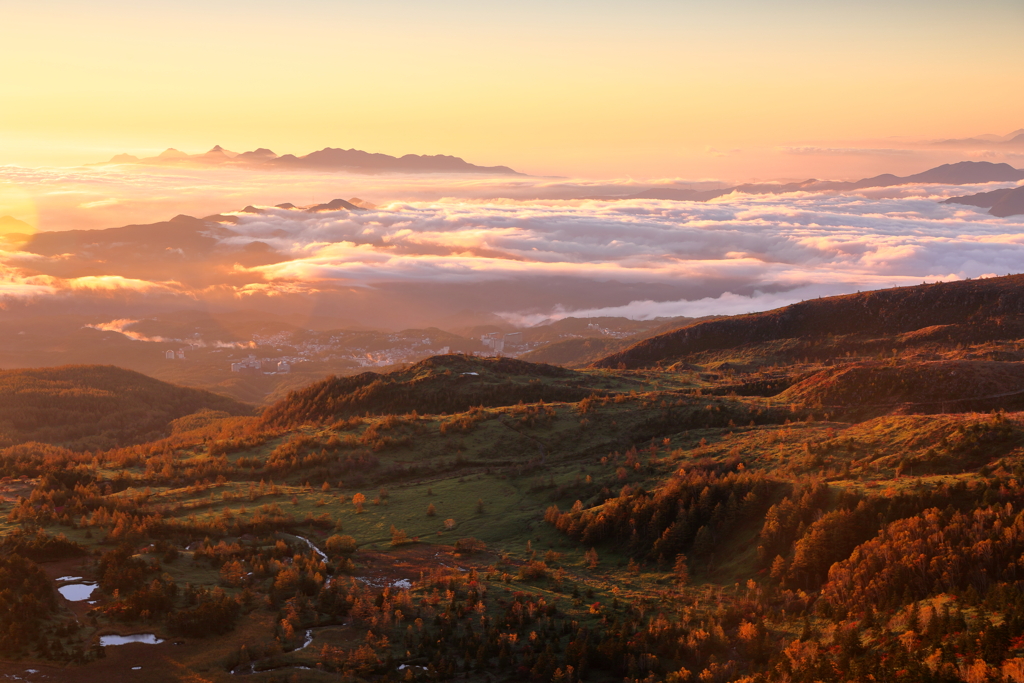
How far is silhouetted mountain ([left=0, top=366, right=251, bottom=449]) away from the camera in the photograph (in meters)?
144

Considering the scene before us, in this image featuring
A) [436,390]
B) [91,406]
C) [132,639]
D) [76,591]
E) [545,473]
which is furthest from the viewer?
[91,406]

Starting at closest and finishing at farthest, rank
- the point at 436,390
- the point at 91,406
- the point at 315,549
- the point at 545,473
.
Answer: the point at 315,549 < the point at 545,473 < the point at 436,390 < the point at 91,406

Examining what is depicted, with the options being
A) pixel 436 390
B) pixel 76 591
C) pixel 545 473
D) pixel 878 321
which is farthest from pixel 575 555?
pixel 878 321

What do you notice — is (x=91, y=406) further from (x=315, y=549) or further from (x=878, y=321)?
(x=878, y=321)

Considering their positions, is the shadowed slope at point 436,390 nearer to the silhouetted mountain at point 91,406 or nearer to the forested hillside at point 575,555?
the forested hillside at point 575,555

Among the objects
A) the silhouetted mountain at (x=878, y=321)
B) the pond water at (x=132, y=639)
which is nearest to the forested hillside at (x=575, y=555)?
the pond water at (x=132, y=639)

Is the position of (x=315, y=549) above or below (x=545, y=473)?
above

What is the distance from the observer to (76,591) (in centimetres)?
2955

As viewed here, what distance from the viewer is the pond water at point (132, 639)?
26.3 m

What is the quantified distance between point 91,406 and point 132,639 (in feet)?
509

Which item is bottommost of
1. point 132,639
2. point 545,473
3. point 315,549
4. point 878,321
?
point 545,473

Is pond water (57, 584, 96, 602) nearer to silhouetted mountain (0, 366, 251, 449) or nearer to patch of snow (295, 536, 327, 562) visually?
patch of snow (295, 536, 327, 562)

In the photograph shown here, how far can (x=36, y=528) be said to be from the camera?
35.2 metres

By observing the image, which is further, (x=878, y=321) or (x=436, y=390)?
(x=878, y=321)
